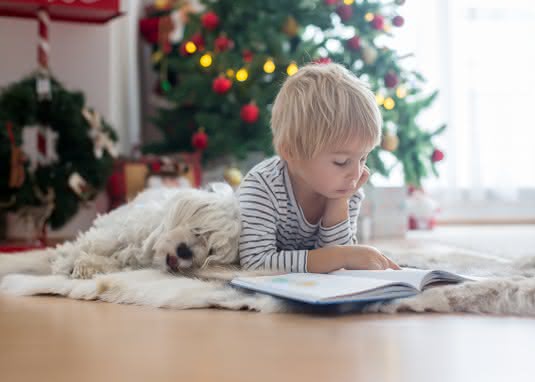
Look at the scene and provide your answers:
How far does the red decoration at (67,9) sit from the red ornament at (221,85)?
17.6 inches

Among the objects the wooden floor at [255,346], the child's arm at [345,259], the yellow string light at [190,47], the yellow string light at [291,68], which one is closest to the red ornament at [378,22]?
the yellow string light at [291,68]

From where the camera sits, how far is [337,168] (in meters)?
1.21

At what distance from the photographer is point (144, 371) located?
0.70 meters

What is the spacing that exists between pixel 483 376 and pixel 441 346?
0.13m

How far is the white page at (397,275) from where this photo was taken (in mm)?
1056

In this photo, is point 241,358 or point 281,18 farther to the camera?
point 281,18

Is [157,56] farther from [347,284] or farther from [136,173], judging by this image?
[347,284]

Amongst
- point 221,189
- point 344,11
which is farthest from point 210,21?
point 221,189

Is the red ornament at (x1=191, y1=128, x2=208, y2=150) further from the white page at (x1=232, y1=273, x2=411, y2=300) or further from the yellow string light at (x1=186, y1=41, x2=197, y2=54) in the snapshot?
the white page at (x1=232, y1=273, x2=411, y2=300)

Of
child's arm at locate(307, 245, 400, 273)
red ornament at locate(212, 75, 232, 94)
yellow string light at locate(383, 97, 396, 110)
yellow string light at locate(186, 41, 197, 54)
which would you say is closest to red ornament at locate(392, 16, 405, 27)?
yellow string light at locate(383, 97, 396, 110)

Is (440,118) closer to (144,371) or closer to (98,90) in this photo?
(98,90)

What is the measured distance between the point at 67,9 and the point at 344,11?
41.6 inches

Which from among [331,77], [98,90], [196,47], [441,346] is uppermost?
[196,47]

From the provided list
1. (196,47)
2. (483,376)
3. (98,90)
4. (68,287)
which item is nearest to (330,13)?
(196,47)
